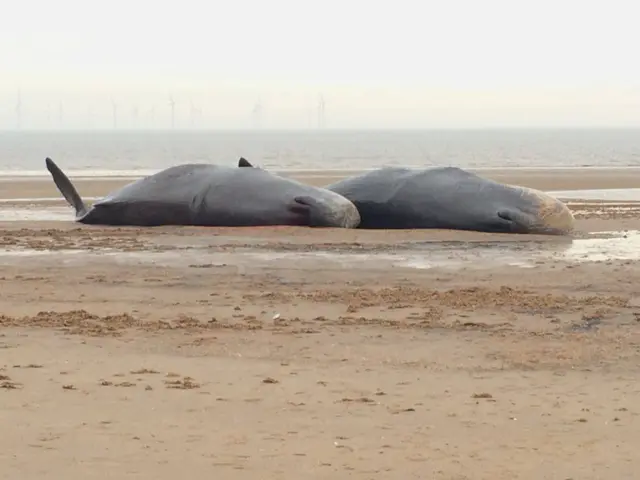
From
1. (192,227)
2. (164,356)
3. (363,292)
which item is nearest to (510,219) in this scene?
(192,227)

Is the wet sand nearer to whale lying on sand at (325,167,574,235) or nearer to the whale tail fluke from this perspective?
whale lying on sand at (325,167,574,235)

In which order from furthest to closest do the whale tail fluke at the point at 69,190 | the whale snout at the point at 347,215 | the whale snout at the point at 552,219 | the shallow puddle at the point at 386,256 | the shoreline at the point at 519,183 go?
the shoreline at the point at 519,183 → the whale tail fluke at the point at 69,190 → the whale snout at the point at 347,215 → the whale snout at the point at 552,219 → the shallow puddle at the point at 386,256

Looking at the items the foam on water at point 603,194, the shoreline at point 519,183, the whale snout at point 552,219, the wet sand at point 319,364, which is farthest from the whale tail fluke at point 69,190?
the foam on water at point 603,194

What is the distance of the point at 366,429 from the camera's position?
5.96 metres

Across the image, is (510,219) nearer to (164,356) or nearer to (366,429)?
(164,356)

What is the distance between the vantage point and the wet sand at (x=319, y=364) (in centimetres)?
548

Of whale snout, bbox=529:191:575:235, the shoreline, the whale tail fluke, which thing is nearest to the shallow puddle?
whale snout, bbox=529:191:575:235

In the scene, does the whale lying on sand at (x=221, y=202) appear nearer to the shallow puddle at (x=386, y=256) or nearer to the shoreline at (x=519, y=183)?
the shallow puddle at (x=386, y=256)

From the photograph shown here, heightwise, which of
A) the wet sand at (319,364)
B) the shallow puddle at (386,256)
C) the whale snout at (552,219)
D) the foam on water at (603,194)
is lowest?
the wet sand at (319,364)

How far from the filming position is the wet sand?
5.48m

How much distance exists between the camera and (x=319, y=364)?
25.0ft

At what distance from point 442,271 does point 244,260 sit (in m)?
2.49

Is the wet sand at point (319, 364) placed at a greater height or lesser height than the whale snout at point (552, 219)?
lesser

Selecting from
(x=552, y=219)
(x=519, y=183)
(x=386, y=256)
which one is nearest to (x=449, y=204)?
(x=552, y=219)
